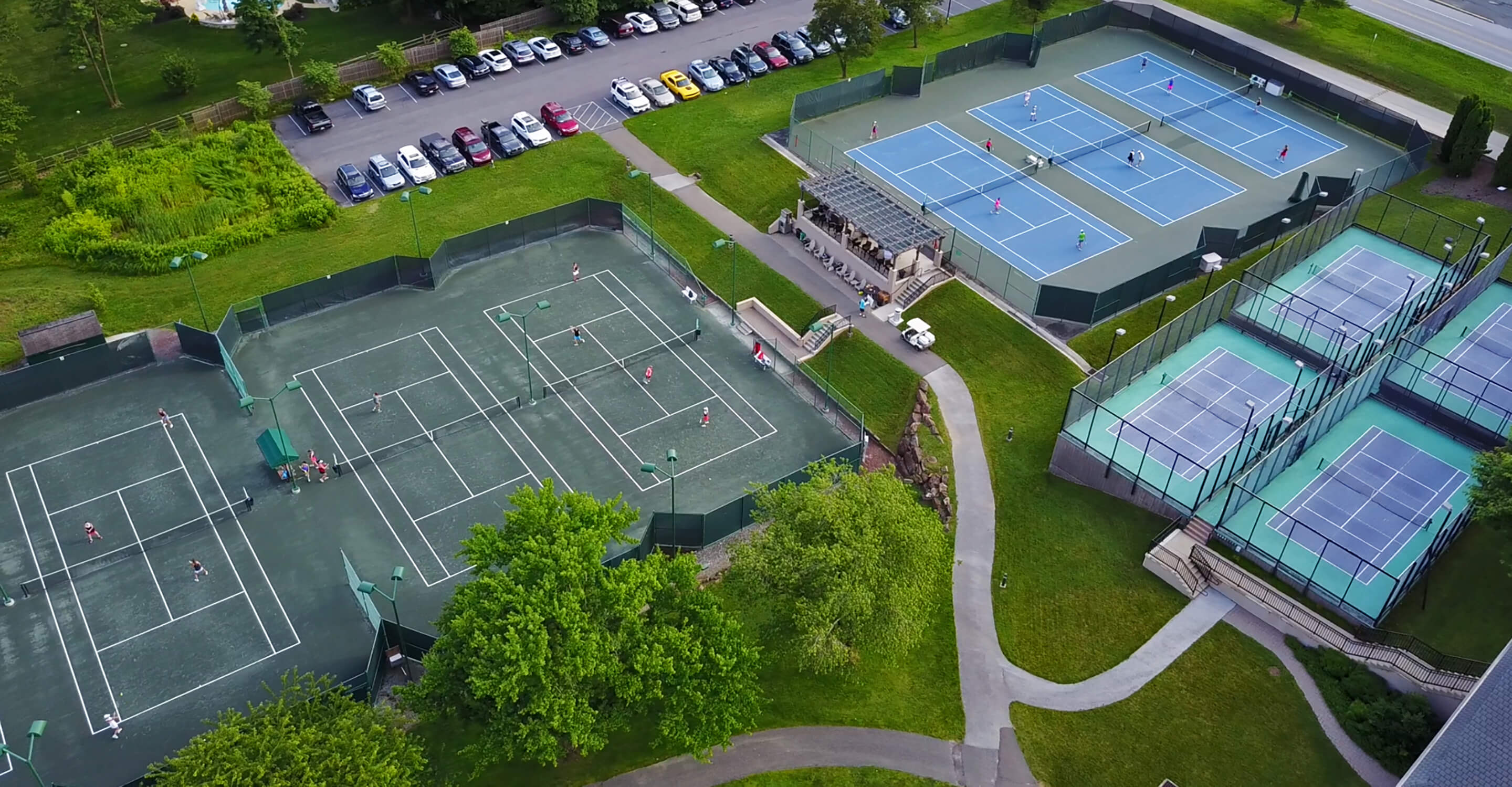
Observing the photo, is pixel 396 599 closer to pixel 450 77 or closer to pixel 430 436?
pixel 430 436

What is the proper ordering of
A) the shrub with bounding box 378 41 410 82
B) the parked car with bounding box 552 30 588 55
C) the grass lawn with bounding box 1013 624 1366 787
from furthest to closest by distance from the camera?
1. the parked car with bounding box 552 30 588 55
2. the shrub with bounding box 378 41 410 82
3. the grass lawn with bounding box 1013 624 1366 787

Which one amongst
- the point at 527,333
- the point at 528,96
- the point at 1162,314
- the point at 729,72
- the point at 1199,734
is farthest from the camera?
the point at 729,72

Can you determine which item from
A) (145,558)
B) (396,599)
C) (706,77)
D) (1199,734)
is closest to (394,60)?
(706,77)

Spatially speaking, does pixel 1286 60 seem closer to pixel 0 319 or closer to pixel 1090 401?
pixel 1090 401

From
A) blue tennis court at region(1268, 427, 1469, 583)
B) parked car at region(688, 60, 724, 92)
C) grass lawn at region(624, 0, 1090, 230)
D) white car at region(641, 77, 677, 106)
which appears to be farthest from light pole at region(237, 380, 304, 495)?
blue tennis court at region(1268, 427, 1469, 583)

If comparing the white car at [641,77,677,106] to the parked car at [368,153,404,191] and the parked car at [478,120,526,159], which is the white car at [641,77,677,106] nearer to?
the parked car at [478,120,526,159]

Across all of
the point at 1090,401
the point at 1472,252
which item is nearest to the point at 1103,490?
the point at 1090,401
